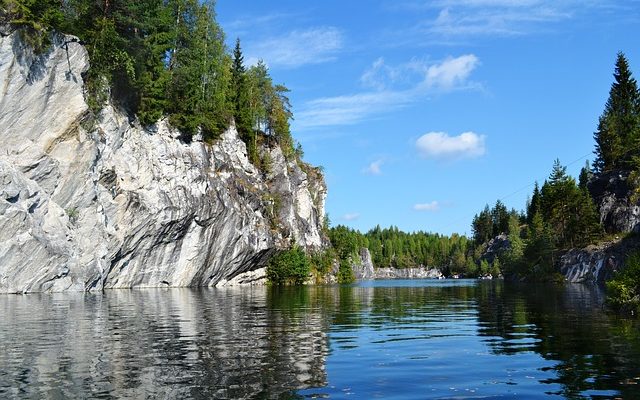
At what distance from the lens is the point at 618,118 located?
4587 inches

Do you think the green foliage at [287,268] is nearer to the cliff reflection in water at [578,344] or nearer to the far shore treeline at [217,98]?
the far shore treeline at [217,98]

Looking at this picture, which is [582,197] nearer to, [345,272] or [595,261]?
[595,261]

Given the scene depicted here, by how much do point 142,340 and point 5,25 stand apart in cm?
4100

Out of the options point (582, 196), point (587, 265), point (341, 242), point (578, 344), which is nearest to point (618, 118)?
point (582, 196)

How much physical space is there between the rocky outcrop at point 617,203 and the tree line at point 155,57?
6116cm

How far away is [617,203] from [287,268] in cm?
5729

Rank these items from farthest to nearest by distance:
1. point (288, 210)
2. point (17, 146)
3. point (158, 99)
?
point (288, 210)
point (158, 99)
point (17, 146)

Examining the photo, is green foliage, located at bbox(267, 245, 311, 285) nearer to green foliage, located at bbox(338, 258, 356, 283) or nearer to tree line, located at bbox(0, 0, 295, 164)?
tree line, located at bbox(0, 0, 295, 164)

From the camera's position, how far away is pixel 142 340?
64.7 ft

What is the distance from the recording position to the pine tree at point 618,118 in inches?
4460

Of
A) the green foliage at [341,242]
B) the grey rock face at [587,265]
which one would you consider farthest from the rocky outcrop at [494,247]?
the grey rock face at [587,265]

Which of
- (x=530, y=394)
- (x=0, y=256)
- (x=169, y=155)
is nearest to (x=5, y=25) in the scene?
(x=0, y=256)

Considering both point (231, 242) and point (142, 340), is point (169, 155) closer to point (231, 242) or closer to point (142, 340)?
point (231, 242)

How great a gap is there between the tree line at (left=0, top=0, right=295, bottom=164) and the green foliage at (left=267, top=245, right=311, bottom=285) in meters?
18.0
